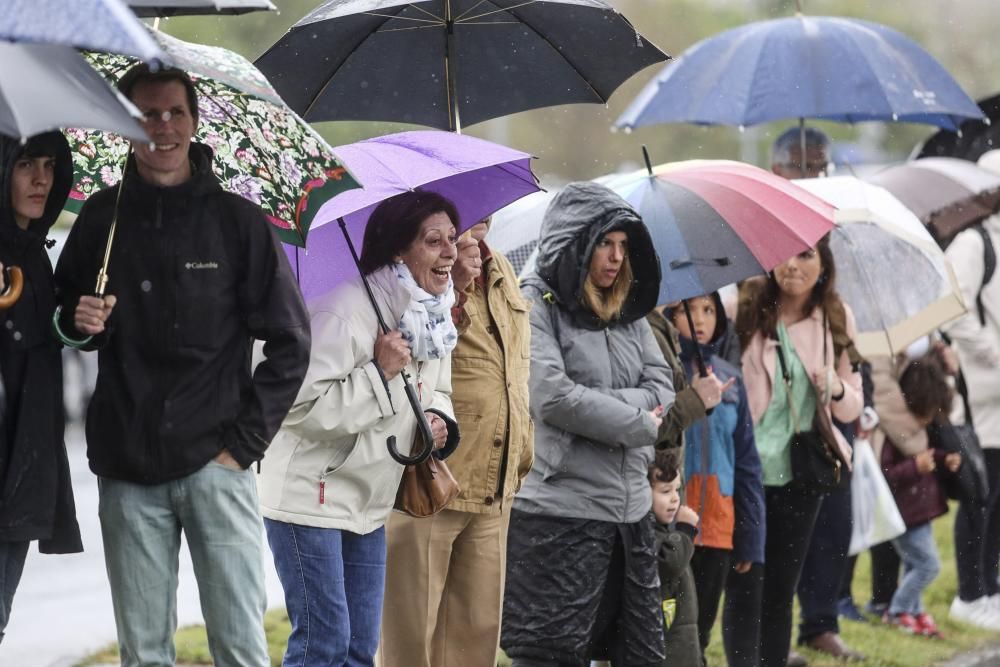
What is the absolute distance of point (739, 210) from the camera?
7.29 meters

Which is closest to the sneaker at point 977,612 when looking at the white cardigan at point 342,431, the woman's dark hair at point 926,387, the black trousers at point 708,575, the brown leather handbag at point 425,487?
the woman's dark hair at point 926,387

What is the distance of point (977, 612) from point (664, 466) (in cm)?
398

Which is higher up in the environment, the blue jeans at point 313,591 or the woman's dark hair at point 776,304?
the woman's dark hair at point 776,304

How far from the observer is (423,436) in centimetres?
563

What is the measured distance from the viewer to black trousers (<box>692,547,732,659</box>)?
7.38 m

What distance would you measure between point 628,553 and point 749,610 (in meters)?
1.26

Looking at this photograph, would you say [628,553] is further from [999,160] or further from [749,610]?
[999,160]

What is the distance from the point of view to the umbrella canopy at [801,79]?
9031mm

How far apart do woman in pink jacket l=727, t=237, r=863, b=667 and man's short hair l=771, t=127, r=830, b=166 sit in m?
1.44

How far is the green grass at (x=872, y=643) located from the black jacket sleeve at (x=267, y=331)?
3.33m

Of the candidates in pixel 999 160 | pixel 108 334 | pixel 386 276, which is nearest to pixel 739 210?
pixel 386 276

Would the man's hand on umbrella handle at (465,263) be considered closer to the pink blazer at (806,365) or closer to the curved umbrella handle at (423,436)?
the curved umbrella handle at (423,436)

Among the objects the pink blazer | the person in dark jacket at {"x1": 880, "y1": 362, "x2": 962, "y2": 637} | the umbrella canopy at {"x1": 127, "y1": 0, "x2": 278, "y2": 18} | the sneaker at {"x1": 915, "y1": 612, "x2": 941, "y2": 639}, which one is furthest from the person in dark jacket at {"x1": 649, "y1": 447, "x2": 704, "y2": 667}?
the person in dark jacket at {"x1": 880, "y1": 362, "x2": 962, "y2": 637}

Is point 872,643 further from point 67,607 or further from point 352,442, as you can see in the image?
point 352,442
